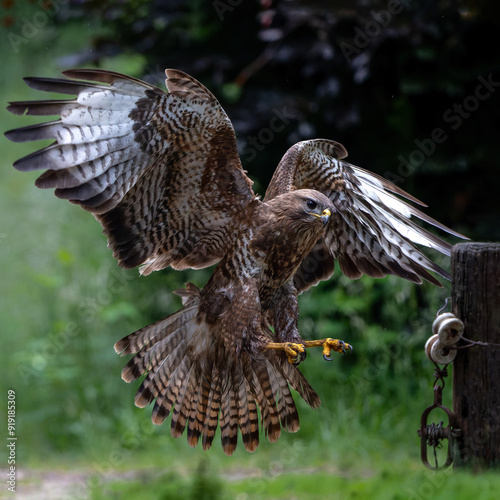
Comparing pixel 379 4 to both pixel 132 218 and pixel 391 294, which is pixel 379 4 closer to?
pixel 391 294

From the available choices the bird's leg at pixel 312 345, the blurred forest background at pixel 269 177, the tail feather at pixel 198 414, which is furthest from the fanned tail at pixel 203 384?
the blurred forest background at pixel 269 177

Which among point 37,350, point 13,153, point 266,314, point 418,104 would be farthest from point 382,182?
point 13,153

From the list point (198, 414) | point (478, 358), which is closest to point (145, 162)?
point (198, 414)

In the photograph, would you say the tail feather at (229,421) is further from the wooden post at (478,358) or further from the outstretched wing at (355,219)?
the wooden post at (478,358)

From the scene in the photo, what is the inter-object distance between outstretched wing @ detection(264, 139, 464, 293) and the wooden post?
18.4 inches

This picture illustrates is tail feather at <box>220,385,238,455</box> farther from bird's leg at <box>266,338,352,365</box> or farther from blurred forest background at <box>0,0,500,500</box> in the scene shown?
blurred forest background at <box>0,0,500,500</box>

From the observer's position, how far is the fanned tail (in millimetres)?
3576

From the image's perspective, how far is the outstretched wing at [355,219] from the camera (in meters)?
3.74

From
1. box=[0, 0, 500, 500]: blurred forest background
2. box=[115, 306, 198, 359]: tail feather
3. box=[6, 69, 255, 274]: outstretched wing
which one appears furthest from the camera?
box=[0, 0, 500, 500]: blurred forest background

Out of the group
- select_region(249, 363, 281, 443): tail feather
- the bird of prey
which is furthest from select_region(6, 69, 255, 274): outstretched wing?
select_region(249, 363, 281, 443): tail feather

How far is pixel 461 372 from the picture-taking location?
3.28 metres

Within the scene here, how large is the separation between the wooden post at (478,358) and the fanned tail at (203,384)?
744 millimetres

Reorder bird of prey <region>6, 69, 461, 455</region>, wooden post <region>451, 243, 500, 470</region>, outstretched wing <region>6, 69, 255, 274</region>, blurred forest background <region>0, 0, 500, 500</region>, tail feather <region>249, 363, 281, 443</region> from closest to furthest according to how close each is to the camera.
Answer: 1. outstretched wing <region>6, 69, 255, 274</region>
2. bird of prey <region>6, 69, 461, 455</region>
3. wooden post <region>451, 243, 500, 470</region>
4. tail feather <region>249, 363, 281, 443</region>
5. blurred forest background <region>0, 0, 500, 500</region>

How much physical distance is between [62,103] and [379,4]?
3068mm
